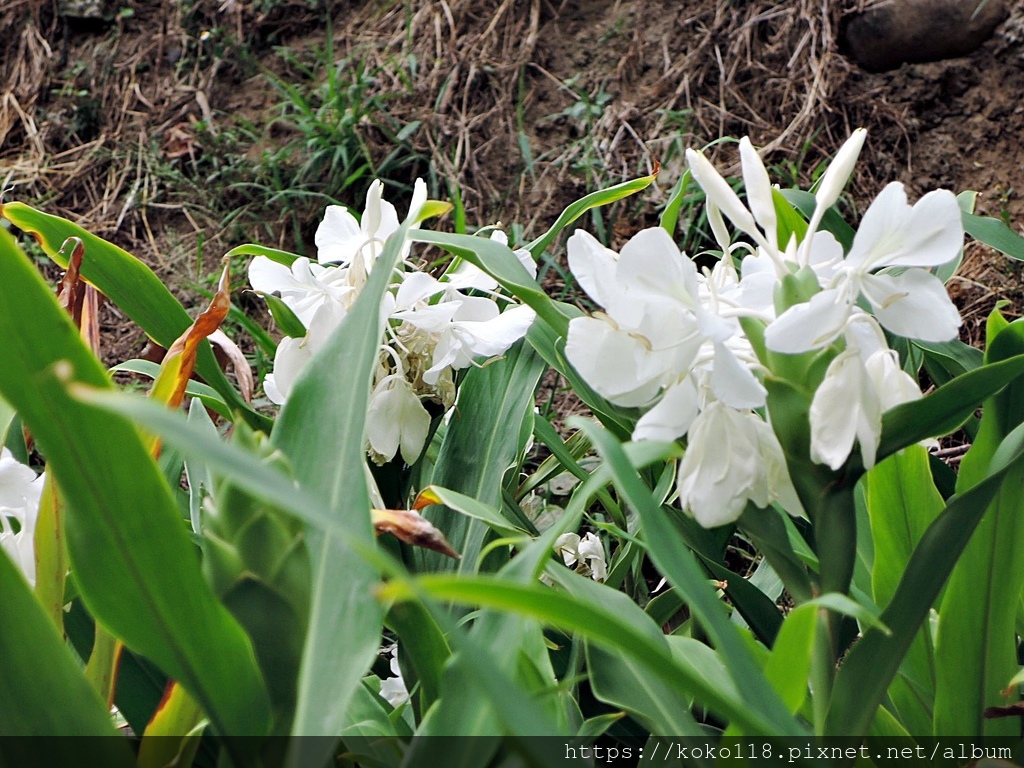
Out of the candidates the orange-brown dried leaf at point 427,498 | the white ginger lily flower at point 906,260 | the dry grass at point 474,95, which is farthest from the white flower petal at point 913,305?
the dry grass at point 474,95

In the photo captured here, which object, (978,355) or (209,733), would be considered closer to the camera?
(209,733)

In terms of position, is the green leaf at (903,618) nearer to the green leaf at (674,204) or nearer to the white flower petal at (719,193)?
the white flower petal at (719,193)

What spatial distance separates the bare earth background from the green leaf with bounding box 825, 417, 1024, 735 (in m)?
1.52

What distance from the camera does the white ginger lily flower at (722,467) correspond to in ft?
1.60

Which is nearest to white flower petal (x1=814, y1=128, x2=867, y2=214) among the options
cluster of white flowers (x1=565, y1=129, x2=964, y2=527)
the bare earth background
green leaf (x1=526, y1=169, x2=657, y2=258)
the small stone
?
cluster of white flowers (x1=565, y1=129, x2=964, y2=527)

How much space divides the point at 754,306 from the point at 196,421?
56cm

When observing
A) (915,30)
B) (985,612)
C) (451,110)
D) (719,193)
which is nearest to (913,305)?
(719,193)

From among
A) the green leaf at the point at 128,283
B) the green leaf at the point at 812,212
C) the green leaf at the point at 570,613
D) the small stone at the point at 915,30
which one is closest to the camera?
the green leaf at the point at 570,613

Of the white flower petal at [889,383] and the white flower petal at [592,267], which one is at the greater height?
the white flower petal at [592,267]

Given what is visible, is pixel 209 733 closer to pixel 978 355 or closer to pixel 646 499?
pixel 646 499

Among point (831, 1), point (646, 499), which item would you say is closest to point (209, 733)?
point (646, 499)

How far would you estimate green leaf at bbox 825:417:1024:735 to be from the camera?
1.76 feet

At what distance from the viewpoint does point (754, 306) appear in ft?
1.81

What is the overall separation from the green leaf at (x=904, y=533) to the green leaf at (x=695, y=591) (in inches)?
12.9
